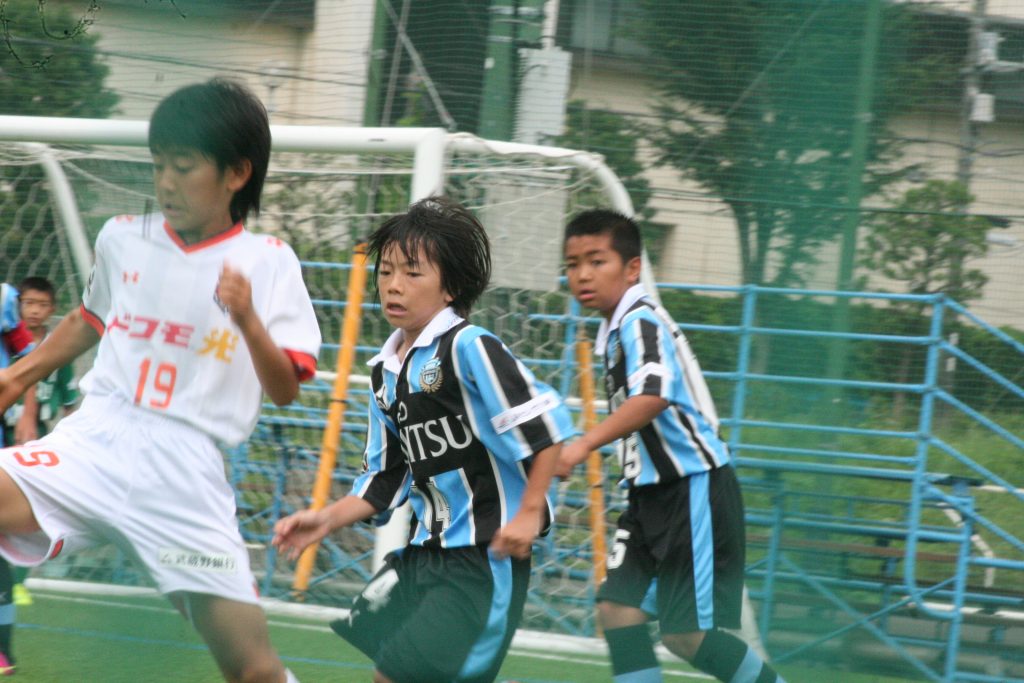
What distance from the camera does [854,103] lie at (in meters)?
2.23

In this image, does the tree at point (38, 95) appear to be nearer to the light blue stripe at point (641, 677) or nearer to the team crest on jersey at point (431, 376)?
the team crest on jersey at point (431, 376)

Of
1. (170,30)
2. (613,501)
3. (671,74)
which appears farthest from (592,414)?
(170,30)

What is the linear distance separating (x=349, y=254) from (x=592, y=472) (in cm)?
144

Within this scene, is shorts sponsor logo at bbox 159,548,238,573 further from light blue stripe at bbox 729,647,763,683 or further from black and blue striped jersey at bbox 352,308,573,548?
light blue stripe at bbox 729,647,763,683

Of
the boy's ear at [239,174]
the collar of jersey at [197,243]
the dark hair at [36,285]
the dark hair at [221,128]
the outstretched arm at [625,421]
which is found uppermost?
the dark hair at [221,128]

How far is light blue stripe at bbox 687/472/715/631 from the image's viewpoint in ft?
10.0

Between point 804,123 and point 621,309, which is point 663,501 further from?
point 804,123

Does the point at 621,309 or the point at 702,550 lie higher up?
the point at 621,309

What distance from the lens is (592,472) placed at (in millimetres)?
4980

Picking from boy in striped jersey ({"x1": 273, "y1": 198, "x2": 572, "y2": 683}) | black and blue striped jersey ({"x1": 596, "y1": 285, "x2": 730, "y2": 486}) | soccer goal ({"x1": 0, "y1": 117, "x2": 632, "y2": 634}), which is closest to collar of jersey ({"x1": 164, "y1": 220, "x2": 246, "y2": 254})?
boy in striped jersey ({"x1": 273, "y1": 198, "x2": 572, "y2": 683})

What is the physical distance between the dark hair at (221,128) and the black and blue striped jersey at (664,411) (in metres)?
1.17

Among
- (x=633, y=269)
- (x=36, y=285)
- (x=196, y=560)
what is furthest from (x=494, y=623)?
(x=36, y=285)

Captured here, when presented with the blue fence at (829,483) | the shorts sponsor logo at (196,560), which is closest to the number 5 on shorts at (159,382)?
the shorts sponsor logo at (196,560)

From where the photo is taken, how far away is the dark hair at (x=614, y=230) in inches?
130
